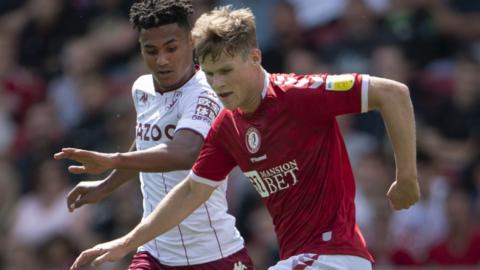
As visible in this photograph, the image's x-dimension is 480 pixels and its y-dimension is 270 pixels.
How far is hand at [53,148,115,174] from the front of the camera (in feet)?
22.9

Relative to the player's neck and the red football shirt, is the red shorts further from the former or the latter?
the player's neck

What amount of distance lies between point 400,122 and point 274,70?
6.53 m

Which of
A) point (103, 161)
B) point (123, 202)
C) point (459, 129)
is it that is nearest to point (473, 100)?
point (459, 129)

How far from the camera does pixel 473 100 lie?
11945 mm

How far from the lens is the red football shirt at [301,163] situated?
6789 millimetres

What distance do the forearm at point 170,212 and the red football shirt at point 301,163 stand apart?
1.09 ft

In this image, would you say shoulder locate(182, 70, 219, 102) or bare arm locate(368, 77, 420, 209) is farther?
shoulder locate(182, 70, 219, 102)

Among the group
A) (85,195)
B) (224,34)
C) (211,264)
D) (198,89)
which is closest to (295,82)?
(224,34)

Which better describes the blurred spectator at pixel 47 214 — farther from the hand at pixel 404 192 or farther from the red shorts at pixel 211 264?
the hand at pixel 404 192

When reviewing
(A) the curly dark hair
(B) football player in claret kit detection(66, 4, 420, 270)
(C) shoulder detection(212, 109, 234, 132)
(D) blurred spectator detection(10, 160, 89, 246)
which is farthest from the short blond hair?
(D) blurred spectator detection(10, 160, 89, 246)

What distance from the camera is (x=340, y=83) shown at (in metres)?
6.62

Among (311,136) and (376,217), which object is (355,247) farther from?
(376,217)

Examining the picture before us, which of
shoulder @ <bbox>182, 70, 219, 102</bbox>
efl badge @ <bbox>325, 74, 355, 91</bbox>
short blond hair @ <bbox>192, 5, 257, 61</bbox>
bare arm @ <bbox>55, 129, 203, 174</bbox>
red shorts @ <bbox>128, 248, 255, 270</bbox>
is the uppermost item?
short blond hair @ <bbox>192, 5, 257, 61</bbox>

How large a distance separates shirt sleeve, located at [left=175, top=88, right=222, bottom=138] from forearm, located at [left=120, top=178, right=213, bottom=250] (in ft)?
1.63
